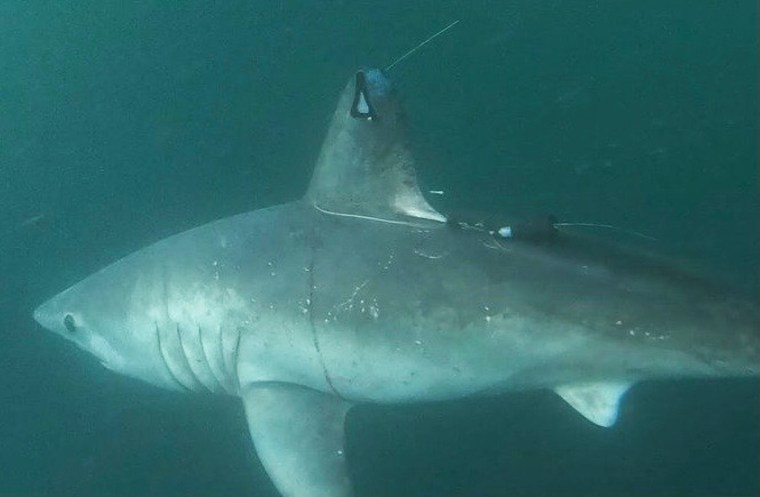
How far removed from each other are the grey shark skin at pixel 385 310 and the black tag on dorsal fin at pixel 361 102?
0.5 inches

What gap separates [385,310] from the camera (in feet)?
17.1

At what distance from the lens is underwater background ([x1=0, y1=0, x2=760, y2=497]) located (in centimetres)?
712

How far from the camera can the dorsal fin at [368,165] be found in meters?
5.18

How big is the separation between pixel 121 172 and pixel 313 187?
740 cm

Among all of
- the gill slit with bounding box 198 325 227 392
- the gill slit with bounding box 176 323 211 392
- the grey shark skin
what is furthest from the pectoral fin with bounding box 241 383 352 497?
the gill slit with bounding box 176 323 211 392

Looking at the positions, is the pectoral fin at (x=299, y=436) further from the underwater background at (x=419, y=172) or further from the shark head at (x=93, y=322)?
the underwater background at (x=419, y=172)

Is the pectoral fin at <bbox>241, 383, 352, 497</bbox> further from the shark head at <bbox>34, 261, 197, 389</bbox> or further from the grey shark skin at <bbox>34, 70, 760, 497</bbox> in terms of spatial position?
the shark head at <bbox>34, 261, 197, 389</bbox>

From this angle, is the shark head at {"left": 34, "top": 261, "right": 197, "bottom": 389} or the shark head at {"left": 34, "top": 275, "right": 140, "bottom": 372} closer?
the shark head at {"left": 34, "top": 261, "right": 197, "bottom": 389}

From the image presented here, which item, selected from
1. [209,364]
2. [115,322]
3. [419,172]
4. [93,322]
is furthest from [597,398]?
[419,172]

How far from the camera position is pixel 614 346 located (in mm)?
4844

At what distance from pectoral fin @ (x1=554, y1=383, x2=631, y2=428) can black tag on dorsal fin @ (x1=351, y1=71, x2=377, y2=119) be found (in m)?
2.47

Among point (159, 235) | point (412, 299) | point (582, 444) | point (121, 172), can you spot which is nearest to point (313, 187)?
point (412, 299)

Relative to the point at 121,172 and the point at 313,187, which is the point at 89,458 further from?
the point at 121,172

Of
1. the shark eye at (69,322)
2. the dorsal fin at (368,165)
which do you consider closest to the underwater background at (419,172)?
the dorsal fin at (368,165)
